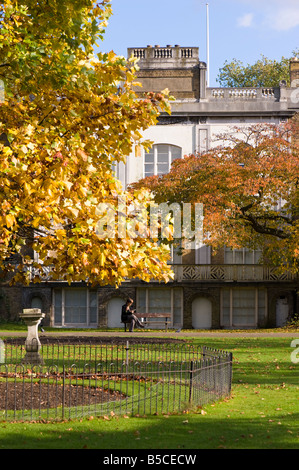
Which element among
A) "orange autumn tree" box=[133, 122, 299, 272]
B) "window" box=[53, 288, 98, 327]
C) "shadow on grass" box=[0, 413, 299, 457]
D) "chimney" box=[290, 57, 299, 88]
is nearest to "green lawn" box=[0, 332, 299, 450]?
"shadow on grass" box=[0, 413, 299, 457]

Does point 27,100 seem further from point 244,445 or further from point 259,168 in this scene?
point 259,168

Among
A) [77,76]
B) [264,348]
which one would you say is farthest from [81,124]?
[264,348]

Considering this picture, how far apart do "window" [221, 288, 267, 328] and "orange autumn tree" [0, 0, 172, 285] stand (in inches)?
1041

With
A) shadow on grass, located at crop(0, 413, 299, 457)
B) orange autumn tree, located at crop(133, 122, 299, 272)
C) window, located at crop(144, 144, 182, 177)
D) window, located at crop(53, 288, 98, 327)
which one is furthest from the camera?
window, located at crop(144, 144, 182, 177)

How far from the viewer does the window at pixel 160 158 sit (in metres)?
38.1

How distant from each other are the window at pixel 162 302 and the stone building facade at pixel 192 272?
0.16 feet

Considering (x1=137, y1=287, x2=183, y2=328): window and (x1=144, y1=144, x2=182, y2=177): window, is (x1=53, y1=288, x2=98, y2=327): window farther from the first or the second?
(x1=144, y1=144, x2=182, y2=177): window

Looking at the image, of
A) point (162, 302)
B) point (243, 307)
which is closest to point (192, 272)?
point (162, 302)

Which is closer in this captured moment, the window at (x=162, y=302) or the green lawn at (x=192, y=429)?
the green lawn at (x=192, y=429)

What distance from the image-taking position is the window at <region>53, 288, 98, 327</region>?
37438mm

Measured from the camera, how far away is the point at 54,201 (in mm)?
9516

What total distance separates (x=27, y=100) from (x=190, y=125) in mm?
27098

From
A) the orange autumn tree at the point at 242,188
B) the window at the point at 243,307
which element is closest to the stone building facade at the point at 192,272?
the window at the point at 243,307

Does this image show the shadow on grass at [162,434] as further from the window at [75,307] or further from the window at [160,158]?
the window at [160,158]
